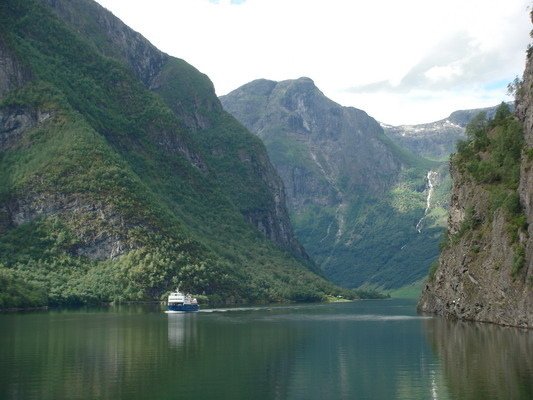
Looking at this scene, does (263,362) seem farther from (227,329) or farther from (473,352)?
(227,329)

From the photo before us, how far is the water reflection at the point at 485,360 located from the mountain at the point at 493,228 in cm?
757

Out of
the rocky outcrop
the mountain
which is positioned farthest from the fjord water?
the mountain

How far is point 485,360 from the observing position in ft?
303

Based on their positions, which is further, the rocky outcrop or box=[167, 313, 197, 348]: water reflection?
the rocky outcrop

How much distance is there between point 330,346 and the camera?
115 m

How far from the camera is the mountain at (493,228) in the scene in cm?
13400

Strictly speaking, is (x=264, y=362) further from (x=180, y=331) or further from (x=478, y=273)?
(x=478, y=273)

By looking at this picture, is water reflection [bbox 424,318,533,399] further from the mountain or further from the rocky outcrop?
the mountain

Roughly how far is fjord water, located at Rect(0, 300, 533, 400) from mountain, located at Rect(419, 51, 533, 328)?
285 inches

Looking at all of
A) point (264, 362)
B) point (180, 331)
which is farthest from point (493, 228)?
point (264, 362)

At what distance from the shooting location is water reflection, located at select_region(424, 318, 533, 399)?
72.0 metres

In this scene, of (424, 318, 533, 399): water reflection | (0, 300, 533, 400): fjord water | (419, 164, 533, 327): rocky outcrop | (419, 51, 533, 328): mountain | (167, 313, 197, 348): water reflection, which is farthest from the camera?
(419, 164, 533, 327): rocky outcrop

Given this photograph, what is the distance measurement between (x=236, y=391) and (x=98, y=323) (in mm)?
91268

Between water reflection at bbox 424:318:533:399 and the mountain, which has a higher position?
the mountain
